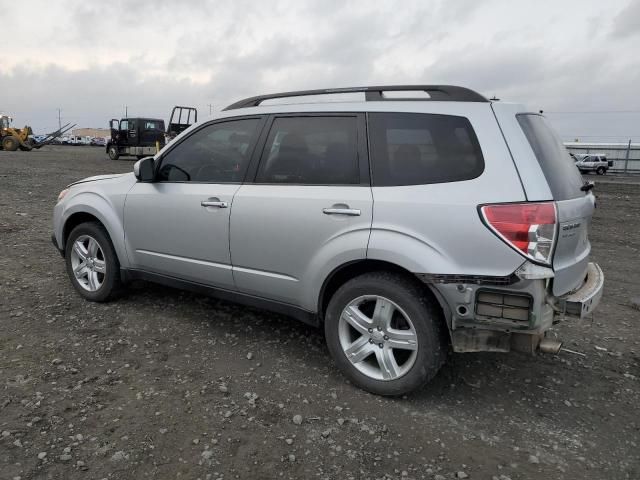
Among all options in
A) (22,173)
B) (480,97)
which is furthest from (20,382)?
(22,173)

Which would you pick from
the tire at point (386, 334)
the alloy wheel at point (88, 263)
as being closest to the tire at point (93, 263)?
the alloy wheel at point (88, 263)

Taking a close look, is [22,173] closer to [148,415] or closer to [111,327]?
[111,327]

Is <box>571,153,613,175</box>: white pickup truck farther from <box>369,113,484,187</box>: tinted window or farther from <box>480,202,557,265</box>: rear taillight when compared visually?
<box>480,202,557,265</box>: rear taillight

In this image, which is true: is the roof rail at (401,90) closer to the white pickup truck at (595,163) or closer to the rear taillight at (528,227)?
the rear taillight at (528,227)

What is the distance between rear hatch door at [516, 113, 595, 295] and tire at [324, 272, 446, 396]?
0.74 m

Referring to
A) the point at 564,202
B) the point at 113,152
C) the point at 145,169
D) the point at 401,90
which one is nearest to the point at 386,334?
the point at 564,202

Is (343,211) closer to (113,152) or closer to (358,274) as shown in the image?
(358,274)

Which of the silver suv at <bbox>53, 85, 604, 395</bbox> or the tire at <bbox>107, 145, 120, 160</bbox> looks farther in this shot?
the tire at <bbox>107, 145, 120, 160</bbox>

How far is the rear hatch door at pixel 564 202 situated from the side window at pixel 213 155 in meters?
1.94

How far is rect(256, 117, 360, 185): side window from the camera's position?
11.1 feet

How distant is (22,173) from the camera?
17.4 meters

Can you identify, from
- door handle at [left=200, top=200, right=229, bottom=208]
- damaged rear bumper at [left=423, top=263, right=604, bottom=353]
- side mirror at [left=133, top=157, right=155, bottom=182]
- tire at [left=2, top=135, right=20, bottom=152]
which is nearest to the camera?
damaged rear bumper at [left=423, top=263, right=604, bottom=353]

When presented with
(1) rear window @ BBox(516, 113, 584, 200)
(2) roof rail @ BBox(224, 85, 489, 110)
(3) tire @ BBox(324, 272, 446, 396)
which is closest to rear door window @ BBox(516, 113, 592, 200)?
(1) rear window @ BBox(516, 113, 584, 200)

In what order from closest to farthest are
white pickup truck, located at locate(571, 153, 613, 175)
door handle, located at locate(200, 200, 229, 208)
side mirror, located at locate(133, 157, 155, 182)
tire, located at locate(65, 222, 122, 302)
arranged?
door handle, located at locate(200, 200, 229, 208), side mirror, located at locate(133, 157, 155, 182), tire, located at locate(65, 222, 122, 302), white pickup truck, located at locate(571, 153, 613, 175)
